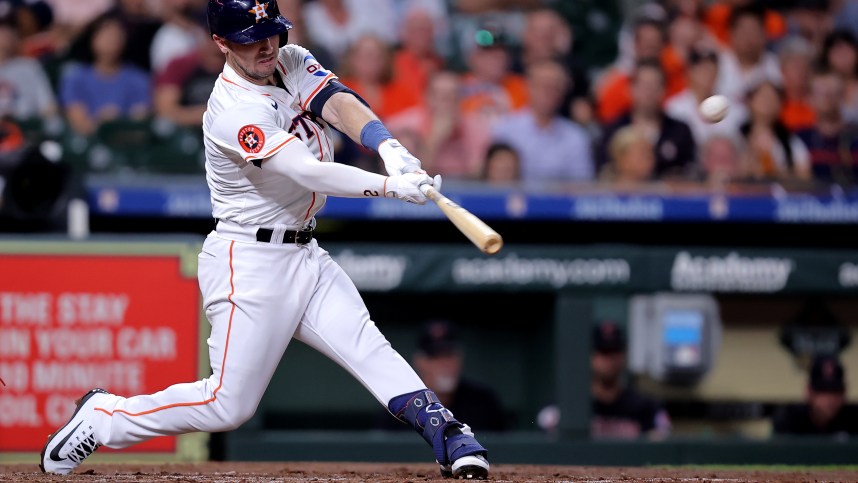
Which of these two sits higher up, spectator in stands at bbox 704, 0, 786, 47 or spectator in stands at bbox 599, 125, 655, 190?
spectator in stands at bbox 704, 0, 786, 47

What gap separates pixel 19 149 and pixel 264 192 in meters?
2.56

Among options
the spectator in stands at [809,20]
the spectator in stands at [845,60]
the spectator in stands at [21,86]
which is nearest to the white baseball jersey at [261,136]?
the spectator in stands at [21,86]

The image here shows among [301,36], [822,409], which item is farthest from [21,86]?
[822,409]

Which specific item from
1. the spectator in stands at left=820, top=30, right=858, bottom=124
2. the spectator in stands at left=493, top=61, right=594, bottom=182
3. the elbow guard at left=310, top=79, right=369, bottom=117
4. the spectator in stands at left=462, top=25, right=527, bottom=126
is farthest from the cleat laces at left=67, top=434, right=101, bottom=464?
the spectator in stands at left=820, top=30, right=858, bottom=124

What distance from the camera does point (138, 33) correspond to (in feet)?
24.7

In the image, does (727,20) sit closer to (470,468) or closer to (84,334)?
(84,334)

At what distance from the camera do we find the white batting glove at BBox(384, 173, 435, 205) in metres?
3.66

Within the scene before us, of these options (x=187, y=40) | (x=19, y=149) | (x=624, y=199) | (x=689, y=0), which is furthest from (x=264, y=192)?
(x=689, y=0)

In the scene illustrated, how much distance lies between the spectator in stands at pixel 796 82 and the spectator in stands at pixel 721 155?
0.51 metres

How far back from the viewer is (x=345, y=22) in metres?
7.93

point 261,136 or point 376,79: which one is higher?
point 376,79

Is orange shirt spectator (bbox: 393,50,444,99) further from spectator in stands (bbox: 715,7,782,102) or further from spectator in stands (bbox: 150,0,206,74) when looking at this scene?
spectator in stands (bbox: 715,7,782,102)

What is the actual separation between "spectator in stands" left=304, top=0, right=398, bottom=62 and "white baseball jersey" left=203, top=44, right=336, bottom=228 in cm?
359

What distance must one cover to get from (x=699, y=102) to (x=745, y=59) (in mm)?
678
